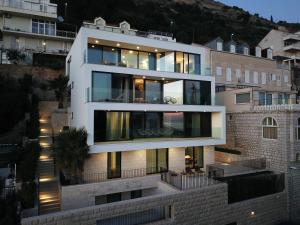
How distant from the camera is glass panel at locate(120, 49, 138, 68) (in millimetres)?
19609

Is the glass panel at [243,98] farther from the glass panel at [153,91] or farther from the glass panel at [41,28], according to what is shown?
the glass panel at [41,28]

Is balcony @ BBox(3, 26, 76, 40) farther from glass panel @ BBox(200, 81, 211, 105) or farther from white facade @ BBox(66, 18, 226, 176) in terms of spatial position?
glass panel @ BBox(200, 81, 211, 105)

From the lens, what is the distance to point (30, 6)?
126ft

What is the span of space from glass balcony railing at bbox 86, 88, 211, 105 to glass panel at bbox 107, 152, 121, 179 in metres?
3.84

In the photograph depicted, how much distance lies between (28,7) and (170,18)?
1719 inches

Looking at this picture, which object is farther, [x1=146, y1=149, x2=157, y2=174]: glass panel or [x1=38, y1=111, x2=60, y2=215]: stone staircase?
[x1=146, y1=149, x2=157, y2=174]: glass panel

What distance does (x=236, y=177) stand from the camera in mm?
17625

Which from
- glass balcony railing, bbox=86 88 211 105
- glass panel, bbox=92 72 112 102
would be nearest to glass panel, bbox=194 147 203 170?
glass balcony railing, bbox=86 88 211 105

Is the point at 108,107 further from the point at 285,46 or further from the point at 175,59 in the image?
the point at 285,46

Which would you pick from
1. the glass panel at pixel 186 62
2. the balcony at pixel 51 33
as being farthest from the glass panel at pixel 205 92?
the balcony at pixel 51 33

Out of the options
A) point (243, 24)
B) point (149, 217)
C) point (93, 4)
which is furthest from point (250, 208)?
point (243, 24)

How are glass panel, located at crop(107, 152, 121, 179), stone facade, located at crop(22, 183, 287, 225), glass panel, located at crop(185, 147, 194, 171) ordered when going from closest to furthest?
stone facade, located at crop(22, 183, 287, 225), glass panel, located at crop(107, 152, 121, 179), glass panel, located at crop(185, 147, 194, 171)

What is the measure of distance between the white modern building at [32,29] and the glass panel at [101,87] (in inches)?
968

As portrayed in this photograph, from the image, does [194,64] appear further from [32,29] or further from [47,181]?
[32,29]
